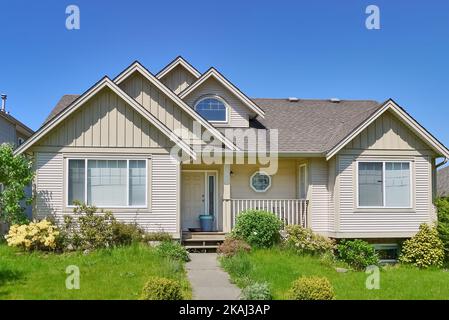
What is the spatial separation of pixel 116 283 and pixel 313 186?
8710mm

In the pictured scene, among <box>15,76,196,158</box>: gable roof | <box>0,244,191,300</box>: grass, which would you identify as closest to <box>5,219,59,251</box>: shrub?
<box>0,244,191,300</box>: grass

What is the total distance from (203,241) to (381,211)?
594 centimetres

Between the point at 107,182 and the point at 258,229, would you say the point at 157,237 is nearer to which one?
the point at 107,182

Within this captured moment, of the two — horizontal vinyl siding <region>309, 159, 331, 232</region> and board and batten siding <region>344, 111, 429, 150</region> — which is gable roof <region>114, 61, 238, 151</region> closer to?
horizontal vinyl siding <region>309, 159, 331, 232</region>

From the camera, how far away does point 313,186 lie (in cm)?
1697

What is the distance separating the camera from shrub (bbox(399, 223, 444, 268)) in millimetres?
15336

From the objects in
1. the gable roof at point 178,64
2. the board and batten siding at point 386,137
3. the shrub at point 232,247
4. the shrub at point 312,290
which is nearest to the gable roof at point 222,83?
the gable roof at point 178,64

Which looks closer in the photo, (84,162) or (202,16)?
(202,16)

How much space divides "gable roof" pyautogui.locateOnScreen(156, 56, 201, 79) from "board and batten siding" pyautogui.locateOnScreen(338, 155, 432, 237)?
7.37m

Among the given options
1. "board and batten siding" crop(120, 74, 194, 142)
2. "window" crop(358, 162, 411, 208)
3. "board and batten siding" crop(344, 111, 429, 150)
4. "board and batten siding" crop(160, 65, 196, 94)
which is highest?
"board and batten siding" crop(160, 65, 196, 94)

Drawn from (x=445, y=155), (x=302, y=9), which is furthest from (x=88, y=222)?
(x=445, y=155)

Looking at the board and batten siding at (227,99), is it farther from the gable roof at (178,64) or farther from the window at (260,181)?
the window at (260,181)

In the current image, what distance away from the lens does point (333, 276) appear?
1209 centimetres
